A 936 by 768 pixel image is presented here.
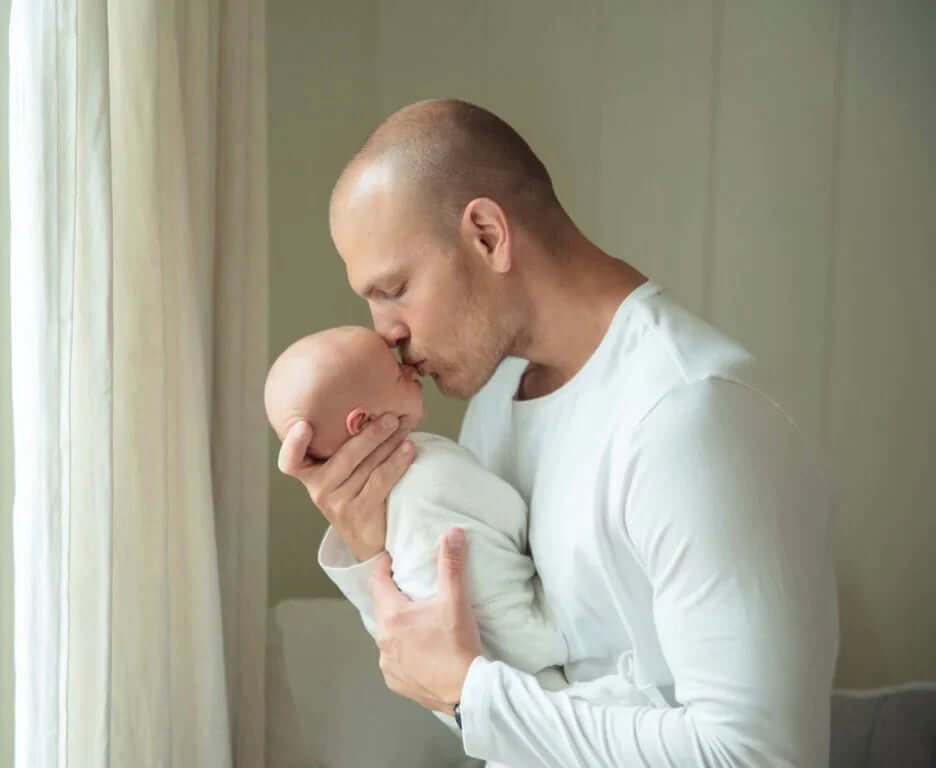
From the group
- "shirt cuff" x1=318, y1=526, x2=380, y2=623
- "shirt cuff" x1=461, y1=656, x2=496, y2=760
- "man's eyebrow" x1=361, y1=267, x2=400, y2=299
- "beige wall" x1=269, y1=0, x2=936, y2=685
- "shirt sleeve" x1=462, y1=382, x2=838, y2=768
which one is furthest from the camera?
"beige wall" x1=269, y1=0, x2=936, y2=685

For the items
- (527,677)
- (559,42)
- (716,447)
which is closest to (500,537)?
(527,677)

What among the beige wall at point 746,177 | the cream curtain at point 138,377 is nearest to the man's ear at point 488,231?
the cream curtain at point 138,377

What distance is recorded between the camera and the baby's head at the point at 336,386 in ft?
4.27

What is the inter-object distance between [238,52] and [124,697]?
3.10 ft

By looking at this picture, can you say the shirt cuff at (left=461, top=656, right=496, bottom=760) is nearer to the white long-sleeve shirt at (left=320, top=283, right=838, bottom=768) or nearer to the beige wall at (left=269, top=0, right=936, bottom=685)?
the white long-sleeve shirt at (left=320, top=283, right=838, bottom=768)

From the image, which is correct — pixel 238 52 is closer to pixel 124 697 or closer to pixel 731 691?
pixel 124 697

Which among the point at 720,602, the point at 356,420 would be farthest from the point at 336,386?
the point at 720,602

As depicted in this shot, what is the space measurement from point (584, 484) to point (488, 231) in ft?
1.06

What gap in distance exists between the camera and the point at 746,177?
2.12m

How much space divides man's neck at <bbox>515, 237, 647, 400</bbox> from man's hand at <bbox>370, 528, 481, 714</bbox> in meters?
0.27

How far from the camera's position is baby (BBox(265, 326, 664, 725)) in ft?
4.25

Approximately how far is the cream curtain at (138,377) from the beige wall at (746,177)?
20.7 inches

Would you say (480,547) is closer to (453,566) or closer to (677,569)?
(453,566)

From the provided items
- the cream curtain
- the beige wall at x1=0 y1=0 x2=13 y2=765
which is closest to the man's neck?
the cream curtain
